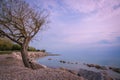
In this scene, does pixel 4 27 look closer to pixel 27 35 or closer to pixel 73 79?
pixel 27 35

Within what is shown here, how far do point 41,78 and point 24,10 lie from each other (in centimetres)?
774

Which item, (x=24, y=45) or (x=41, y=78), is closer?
(x=41, y=78)

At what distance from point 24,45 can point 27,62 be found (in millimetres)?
1731

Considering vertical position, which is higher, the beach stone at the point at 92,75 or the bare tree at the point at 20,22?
the bare tree at the point at 20,22

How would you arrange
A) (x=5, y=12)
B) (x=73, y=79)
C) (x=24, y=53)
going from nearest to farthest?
(x=73, y=79) → (x=5, y=12) → (x=24, y=53)

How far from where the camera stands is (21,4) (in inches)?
560

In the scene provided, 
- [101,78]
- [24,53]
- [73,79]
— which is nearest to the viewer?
[73,79]

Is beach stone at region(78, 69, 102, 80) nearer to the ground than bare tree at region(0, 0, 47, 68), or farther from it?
nearer to the ground

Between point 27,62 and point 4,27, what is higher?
point 4,27

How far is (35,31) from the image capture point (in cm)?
1571

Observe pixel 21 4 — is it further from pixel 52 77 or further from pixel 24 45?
pixel 52 77

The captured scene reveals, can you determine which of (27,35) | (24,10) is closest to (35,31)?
(27,35)

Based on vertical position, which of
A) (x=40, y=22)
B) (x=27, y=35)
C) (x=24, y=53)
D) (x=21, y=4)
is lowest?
(x=24, y=53)

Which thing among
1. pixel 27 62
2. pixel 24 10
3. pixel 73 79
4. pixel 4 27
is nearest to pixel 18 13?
pixel 24 10
